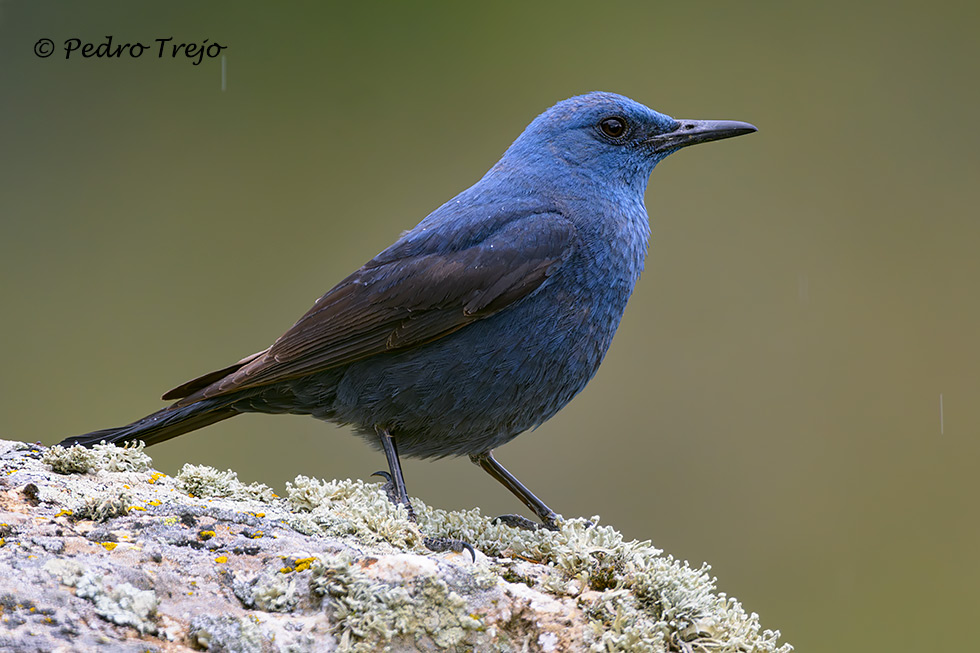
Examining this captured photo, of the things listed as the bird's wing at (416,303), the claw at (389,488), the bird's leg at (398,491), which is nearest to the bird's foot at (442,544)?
the bird's leg at (398,491)

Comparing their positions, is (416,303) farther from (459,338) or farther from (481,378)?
(481,378)

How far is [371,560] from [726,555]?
5055 mm

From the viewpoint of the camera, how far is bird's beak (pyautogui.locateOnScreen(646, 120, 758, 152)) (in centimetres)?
444

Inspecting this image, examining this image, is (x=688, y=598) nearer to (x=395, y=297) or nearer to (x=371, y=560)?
(x=371, y=560)

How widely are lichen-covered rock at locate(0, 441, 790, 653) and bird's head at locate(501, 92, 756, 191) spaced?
→ 6.13 ft

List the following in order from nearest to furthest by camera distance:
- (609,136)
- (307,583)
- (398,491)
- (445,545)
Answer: (307,583) < (445,545) < (398,491) < (609,136)

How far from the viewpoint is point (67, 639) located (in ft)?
7.23

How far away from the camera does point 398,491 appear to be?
3.57m

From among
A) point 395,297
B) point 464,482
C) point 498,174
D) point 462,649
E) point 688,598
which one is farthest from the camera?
point 464,482

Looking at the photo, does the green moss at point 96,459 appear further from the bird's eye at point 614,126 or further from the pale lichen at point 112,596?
the bird's eye at point 614,126

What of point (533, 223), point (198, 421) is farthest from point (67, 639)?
point (533, 223)

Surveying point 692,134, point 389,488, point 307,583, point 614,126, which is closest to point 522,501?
point 389,488

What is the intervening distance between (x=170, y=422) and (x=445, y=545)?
4.94ft

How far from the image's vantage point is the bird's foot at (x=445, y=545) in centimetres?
299
